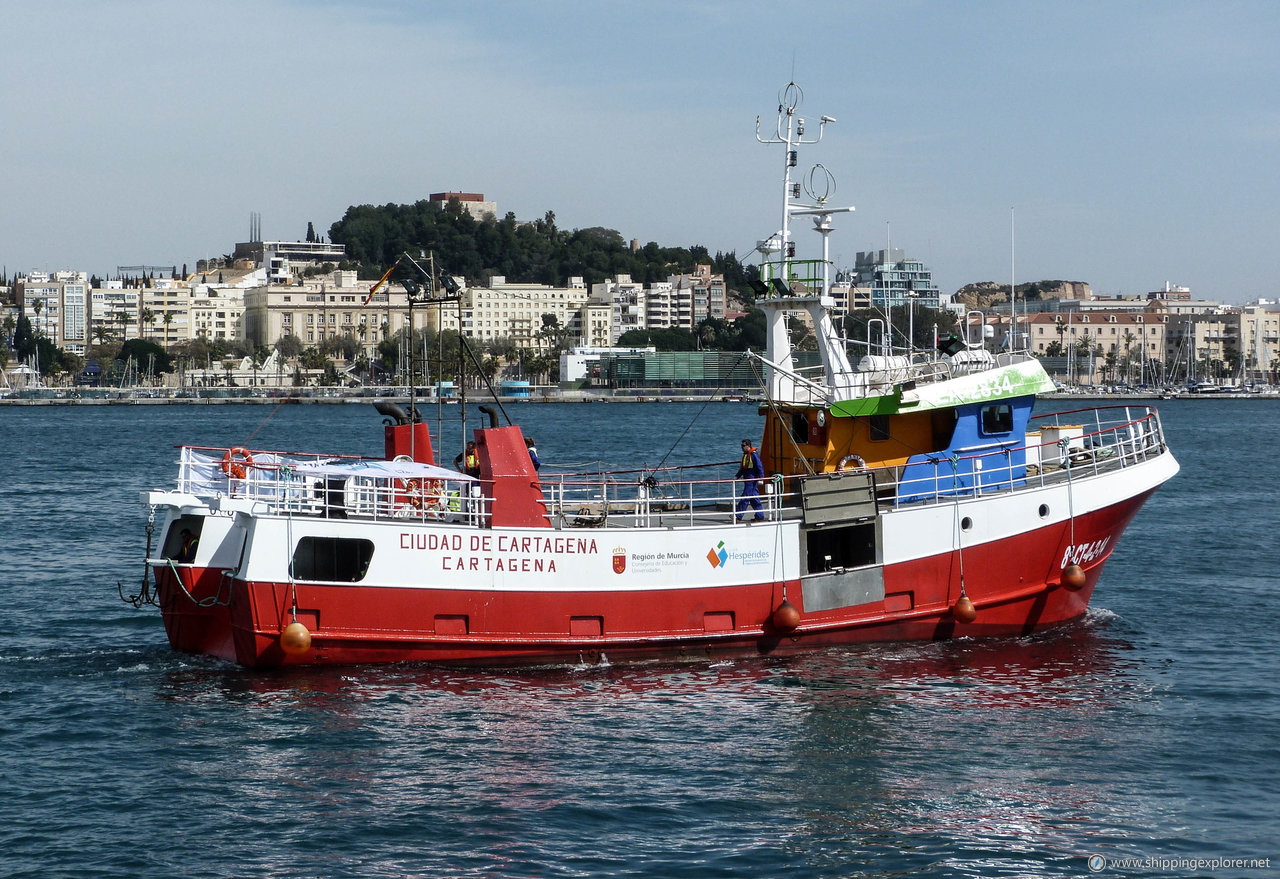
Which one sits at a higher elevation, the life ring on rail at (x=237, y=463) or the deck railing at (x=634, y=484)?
the life ring on rail at (x=237, y=463)

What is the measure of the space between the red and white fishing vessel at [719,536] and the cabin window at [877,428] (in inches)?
0.9

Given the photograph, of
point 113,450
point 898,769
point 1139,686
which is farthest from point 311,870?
point 113,450

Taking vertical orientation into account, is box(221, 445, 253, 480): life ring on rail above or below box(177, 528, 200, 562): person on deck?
above

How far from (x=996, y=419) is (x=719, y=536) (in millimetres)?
5232

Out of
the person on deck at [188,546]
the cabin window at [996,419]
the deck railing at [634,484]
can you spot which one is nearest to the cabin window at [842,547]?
the deck railing at [634,484]

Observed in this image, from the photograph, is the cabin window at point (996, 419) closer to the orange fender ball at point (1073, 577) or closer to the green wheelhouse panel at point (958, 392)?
the green wheelhouse panel at point (958, 392)

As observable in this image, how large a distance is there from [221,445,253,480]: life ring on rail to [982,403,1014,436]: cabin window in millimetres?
10681

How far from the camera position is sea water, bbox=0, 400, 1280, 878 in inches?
526

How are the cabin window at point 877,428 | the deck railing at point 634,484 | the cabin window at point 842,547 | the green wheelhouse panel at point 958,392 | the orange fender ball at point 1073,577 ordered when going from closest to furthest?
the deck railing at point 634,484 < the cabin window at point 842,547 < the orange fender ball at point 1073,577 < the green wheelhouse panel at point 958,392 < the cabin window at point 877,428

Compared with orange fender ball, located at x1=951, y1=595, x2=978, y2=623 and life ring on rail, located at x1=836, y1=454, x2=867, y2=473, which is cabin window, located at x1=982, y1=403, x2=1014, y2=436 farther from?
orange fender ball, located at x1=951, y1=595, x2=978, y2=623

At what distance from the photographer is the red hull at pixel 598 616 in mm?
17922

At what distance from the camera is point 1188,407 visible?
148 m

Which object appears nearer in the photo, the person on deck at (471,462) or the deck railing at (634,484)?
the deck railing at (634,484)

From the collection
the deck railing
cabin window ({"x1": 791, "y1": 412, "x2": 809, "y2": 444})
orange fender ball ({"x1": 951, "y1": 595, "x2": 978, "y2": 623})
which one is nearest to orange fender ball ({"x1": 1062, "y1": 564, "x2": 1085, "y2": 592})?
the deck railing
